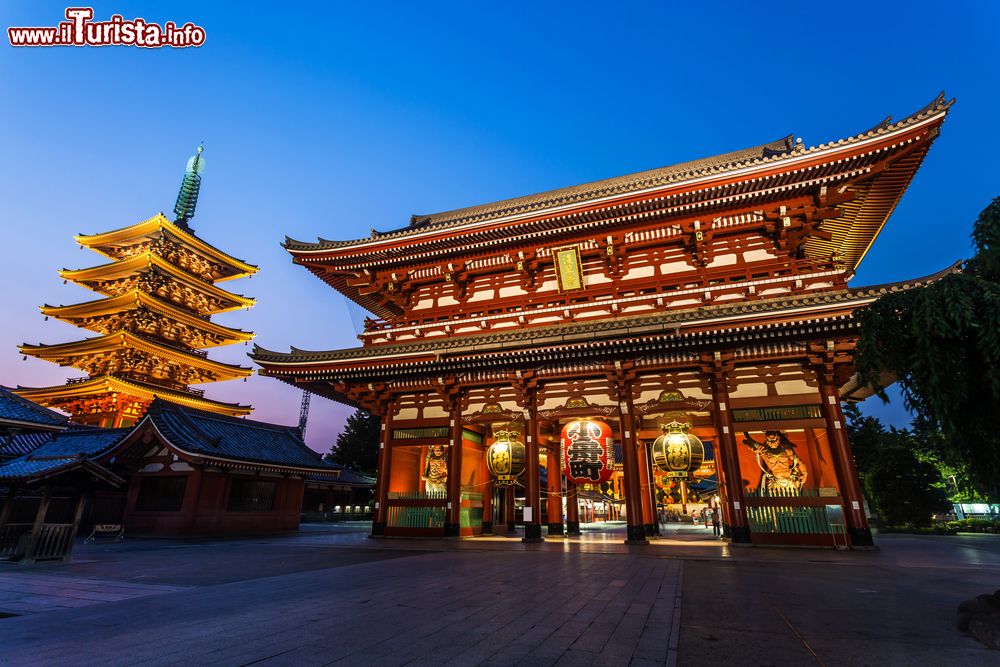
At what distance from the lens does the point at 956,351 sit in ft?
14.7

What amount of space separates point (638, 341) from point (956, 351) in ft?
28.0

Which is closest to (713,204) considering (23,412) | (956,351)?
(956,351)

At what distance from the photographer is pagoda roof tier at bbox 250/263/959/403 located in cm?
1156

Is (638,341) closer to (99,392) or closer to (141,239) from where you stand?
(99,392)

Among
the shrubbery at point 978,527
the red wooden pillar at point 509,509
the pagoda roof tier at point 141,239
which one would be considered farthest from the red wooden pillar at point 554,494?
the pagoda roof tier at point 141,239

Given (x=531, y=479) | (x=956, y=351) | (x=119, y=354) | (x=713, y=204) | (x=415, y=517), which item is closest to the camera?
(x=956, y=351)

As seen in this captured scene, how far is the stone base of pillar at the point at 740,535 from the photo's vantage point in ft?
39.6

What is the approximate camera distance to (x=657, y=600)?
556cm

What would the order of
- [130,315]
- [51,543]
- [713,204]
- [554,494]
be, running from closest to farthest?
[51,543]
[713,204]
[554,494]
[130,315]

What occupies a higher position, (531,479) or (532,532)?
(531,479)

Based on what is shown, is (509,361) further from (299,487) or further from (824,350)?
(299,487)

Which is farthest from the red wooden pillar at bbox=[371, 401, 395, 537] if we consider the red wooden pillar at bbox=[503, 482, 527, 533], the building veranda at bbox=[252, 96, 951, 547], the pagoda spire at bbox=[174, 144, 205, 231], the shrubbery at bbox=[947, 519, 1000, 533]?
the pagoda spire at bbox=[174, 144, 205, 231]

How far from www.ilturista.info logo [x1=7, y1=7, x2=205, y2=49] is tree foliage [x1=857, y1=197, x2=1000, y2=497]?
60.5 feet

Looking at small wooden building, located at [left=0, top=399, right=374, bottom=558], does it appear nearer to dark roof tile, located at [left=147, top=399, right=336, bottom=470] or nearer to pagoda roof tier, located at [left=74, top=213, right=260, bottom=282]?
dark roof tile, located at [left=147, top=399, right=336, bottom=470]
